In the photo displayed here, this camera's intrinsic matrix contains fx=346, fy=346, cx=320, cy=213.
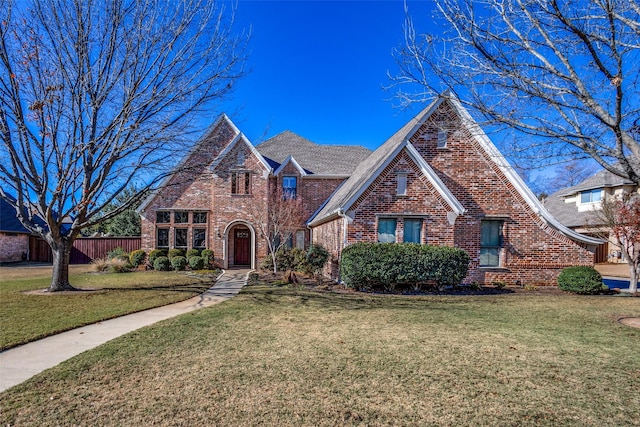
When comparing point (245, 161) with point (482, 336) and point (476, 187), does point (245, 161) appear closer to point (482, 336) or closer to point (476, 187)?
point (476, 187)

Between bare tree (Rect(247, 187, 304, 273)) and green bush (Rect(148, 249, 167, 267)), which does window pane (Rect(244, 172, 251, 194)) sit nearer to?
bare tree (Rect(247, 187, 304, 273))

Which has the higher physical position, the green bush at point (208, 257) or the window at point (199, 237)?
the window at point (199, 237)

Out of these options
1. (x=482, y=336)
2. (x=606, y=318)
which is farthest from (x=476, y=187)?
(x=482, y=336)

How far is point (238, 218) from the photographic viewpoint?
19859 millimetres

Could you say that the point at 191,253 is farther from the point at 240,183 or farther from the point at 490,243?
the point at 490,243

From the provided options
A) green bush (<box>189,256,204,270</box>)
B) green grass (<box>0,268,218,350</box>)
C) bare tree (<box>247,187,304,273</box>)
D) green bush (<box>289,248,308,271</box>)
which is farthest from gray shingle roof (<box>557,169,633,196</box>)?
green grass (<box>0,268,218,350</box>)

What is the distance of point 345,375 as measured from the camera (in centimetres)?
446

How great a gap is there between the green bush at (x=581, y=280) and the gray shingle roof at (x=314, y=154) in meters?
12.2

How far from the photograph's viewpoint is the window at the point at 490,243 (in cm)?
1362

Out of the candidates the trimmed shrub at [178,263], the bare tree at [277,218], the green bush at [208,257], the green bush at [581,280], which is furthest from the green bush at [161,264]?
the green bush at [581,280]

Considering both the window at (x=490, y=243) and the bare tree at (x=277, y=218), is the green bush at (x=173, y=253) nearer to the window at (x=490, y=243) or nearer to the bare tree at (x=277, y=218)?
the bare tree at (x=277, y=218)

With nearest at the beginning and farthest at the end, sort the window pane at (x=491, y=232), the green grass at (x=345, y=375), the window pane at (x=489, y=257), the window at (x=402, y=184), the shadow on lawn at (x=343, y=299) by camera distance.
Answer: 1. the green grass at (x=345, y=375)
2. the shadow on lawn at (x=343, y=299)
3. the window at (x=402, y=184)
4. the window pane at (x=489, y=257)
5. the window pane at (x=491, y=232)

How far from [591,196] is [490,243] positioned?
2316 centimetres

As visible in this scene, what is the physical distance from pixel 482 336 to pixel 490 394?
2.65 metres
